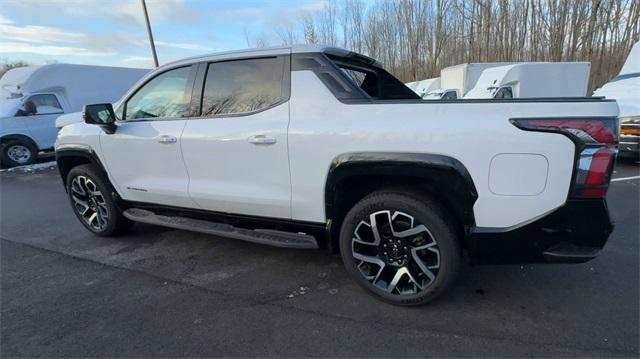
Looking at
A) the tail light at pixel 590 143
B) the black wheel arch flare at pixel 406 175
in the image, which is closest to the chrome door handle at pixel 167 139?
the black wheel arch flare at pixel 406 175

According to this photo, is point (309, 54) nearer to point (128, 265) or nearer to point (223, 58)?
point (223, 58)

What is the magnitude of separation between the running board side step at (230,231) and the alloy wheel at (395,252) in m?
0.40

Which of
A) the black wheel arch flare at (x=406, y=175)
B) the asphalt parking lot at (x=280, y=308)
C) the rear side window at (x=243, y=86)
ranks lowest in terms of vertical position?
the asphalt parking lot at (x=280, y=308)

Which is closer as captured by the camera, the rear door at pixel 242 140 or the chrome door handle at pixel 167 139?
the rear door at pixel 242 140

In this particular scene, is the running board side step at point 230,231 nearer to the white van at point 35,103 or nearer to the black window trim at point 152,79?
the black window trim at point 152,79

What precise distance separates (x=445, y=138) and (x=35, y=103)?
1186cm

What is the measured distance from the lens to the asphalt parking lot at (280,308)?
7.31 feet

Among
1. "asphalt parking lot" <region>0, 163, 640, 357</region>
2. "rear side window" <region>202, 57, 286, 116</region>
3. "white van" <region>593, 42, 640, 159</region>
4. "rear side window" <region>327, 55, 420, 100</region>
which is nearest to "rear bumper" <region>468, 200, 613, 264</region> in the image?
"asphalt parking lot" <region>0, 163, 640, 357</region>

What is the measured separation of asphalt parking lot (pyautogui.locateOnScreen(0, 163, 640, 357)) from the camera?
7.31 ft

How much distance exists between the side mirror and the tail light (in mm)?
3519

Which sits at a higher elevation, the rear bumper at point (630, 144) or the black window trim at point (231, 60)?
the black window trim at point (231, 60)

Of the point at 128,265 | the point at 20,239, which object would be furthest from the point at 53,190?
the point at 128,265

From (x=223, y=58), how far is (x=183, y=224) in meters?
1.57

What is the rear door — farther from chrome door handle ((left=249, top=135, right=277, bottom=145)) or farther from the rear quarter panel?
the rear quarter panel
